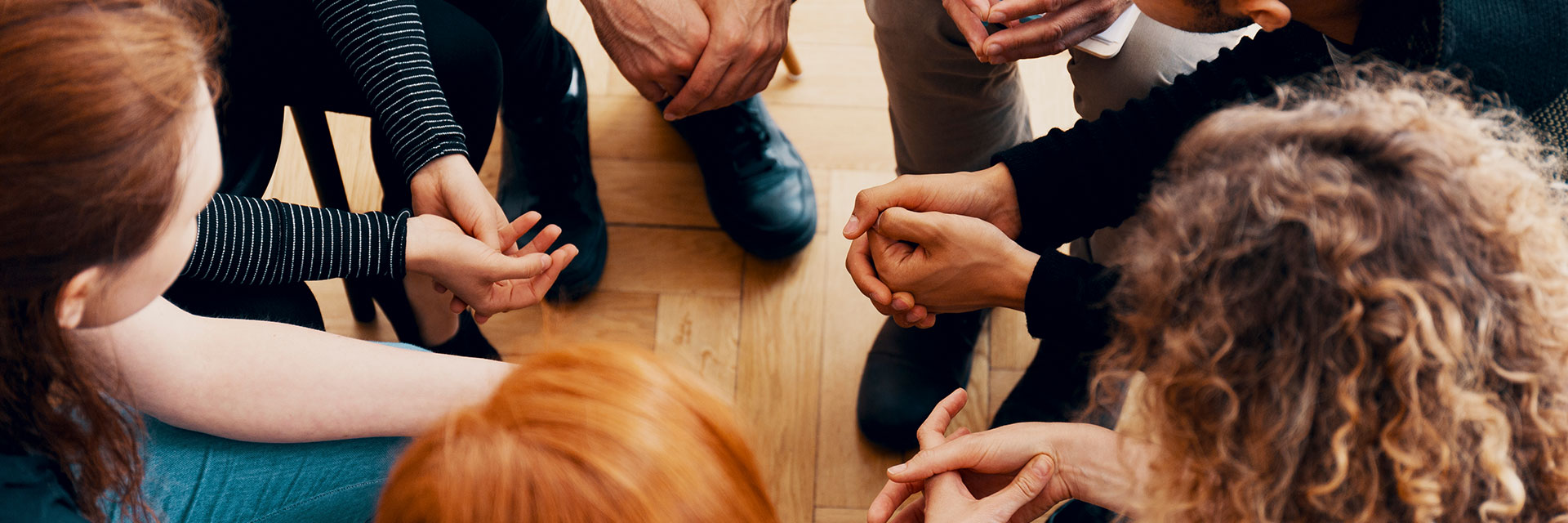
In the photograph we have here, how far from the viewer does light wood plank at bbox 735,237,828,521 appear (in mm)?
1195

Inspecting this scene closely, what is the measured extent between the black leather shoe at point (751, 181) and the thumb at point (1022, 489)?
620mm

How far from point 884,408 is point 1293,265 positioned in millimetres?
773

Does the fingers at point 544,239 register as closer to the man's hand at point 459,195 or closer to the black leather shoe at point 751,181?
the man's hand at point 459,195

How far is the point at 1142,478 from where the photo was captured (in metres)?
0.61

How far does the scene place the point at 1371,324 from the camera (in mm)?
423

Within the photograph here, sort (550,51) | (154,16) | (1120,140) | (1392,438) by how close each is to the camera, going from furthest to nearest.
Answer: (550,51), (1120,140), (154,16), (1392,438)

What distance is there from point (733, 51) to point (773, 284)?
16.2 inches

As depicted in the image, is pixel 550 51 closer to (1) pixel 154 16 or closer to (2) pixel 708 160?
(2) pixel 708 160

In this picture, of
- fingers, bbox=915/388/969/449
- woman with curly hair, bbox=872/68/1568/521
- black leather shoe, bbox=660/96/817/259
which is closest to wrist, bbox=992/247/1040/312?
fingers, bbox=915/388/969/449

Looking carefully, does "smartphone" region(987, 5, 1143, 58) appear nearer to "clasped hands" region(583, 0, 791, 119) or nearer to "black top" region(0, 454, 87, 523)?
"clasped hands" region(583, 0, 791, 119)

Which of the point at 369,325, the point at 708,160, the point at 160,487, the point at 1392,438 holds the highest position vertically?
the point at 1392,438

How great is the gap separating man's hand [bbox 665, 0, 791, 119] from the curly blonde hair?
0.63 metres

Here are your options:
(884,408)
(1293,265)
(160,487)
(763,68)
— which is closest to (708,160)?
(763,68)

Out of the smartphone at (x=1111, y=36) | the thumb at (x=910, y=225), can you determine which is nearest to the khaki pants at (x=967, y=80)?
the smartphone at (x=1111, y=36)
